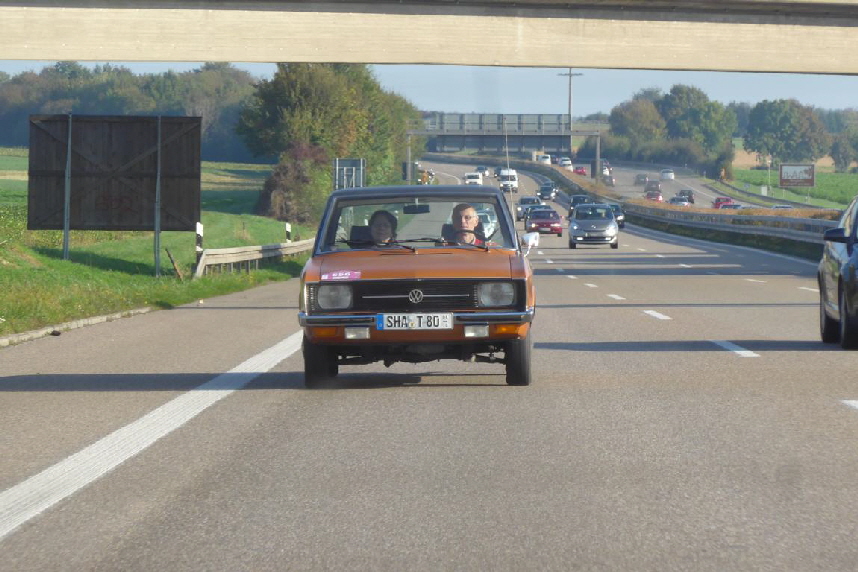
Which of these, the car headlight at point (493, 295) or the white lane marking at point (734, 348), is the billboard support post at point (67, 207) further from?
the car headlight at point (493, 295)

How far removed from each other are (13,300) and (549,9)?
15188 millimetres

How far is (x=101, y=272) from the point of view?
3103 cm

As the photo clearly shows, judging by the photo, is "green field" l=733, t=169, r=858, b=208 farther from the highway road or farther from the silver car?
the highway road

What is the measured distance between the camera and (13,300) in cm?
1978

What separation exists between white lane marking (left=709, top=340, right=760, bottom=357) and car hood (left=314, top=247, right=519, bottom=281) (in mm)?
3646

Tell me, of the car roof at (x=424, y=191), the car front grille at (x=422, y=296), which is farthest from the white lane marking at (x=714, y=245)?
the car front grille at (x=422, y=296)

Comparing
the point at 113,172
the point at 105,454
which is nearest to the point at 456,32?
the point at 113,172

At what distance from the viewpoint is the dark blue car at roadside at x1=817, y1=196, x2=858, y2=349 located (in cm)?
1484

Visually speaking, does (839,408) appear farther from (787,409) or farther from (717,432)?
(717,432)

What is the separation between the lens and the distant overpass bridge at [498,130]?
156375 mm

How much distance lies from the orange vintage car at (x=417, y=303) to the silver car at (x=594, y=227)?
42.4 meters

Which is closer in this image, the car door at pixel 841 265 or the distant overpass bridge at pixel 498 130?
the car door at pixel 841 265

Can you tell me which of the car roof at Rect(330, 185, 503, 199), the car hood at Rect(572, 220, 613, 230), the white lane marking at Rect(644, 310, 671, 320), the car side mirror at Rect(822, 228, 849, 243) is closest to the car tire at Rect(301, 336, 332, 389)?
the car roof at Rect(330, 185, 503, 199)

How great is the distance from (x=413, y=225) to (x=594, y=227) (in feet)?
139
